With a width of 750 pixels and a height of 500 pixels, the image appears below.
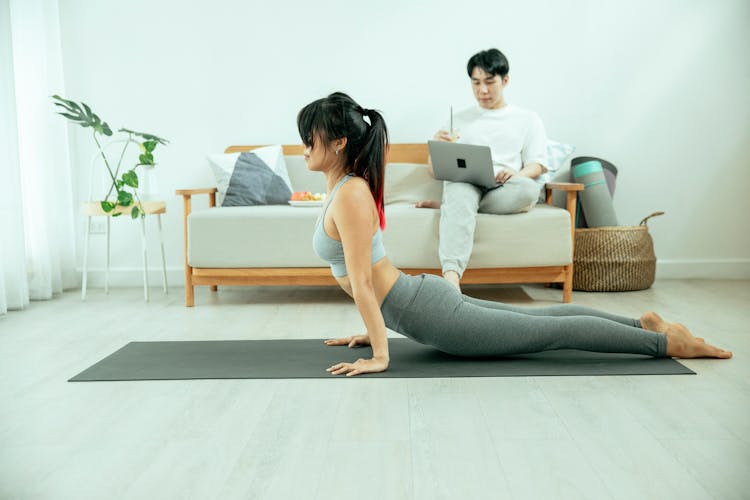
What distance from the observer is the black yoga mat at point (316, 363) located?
8.02 ft

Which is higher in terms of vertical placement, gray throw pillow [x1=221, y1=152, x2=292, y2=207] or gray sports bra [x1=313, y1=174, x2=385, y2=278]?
gray throw pillow [x1=221, y1=152, x2=292, y2=207]

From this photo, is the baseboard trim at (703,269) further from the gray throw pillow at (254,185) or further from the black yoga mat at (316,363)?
the gray throw pillow at (254,185)

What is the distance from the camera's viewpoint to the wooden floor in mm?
1609

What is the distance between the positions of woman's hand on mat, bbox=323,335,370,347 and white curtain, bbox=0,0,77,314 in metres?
1.77

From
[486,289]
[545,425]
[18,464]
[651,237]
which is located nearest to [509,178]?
[486,289]

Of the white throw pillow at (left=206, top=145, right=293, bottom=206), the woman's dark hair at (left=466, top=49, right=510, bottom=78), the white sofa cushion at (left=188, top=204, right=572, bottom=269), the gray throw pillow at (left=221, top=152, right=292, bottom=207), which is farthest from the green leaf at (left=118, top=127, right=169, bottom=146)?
the woman's dark hair at (left=466, top=49, right=510, bottom=78)

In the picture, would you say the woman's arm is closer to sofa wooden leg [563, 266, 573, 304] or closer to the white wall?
sofa wooden leg [563, 266, 573, 304]

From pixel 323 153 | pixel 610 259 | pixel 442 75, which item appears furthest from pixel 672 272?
pixel 323 153

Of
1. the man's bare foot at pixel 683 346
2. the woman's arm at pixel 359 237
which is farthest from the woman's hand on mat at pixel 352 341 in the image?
the man's bare foot at pixel 683 346

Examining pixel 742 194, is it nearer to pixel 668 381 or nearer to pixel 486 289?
pixel 486 289

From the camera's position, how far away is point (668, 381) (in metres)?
2.33

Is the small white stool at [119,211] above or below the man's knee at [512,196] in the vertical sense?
below

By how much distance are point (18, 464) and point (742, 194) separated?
13.6ft

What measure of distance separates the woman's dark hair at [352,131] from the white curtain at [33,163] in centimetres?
212
